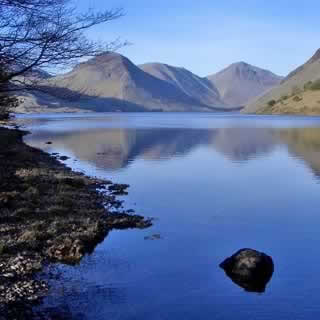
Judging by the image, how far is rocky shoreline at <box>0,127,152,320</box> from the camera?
16.2m

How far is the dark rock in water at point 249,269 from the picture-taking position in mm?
17470

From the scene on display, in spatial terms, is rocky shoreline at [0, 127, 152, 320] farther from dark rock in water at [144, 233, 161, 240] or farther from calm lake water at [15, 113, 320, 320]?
dark rock in water at [144, 233, 161, 240]

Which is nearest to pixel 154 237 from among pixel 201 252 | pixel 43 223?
pixel 201 252

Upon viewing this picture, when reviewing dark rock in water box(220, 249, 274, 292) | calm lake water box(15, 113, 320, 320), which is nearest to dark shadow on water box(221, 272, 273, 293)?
dark rock in water box(220, 249, 274, 292)

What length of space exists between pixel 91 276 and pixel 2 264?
286 cm

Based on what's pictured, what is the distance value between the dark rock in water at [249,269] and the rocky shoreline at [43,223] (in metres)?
5.51

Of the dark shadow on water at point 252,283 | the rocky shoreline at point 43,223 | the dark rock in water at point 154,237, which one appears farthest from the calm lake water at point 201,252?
the rocky shoreline at point 43,223

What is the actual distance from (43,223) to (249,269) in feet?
29.8

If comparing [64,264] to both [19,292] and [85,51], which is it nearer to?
[19,292]

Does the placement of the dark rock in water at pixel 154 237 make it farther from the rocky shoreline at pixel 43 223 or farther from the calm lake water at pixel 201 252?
the rocky shoreline at pixel 43 223

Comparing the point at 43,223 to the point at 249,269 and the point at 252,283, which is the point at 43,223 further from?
the point at 252,283

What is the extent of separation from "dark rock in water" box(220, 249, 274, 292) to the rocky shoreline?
5.51m

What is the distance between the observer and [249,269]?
18094 millimetres

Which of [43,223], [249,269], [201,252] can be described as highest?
[43,223]
